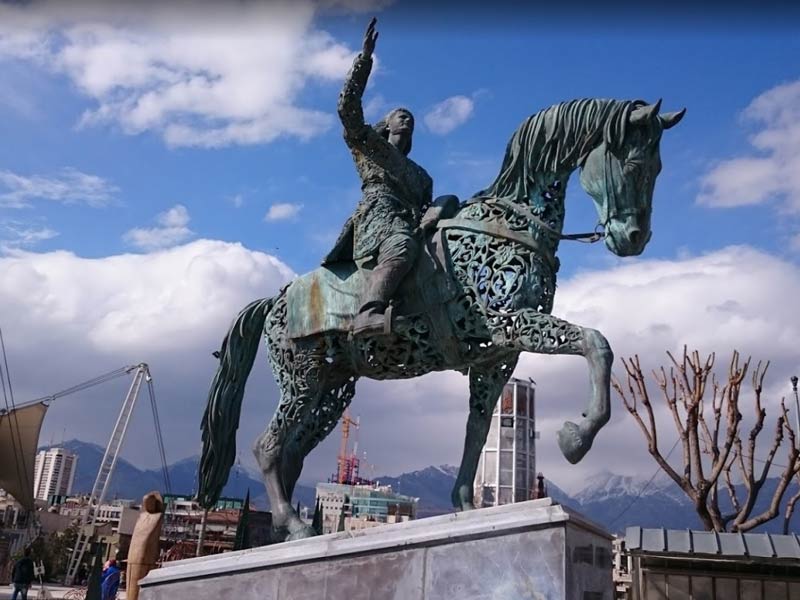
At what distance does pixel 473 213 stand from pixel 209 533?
1771 inches

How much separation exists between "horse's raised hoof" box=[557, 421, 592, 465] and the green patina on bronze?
0.03m

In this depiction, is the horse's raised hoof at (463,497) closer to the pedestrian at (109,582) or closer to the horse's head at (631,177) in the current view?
the horse's head at (631,177)

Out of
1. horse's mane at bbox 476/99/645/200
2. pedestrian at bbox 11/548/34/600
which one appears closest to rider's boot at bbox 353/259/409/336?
horse's mane at bbox 476/99/645/200

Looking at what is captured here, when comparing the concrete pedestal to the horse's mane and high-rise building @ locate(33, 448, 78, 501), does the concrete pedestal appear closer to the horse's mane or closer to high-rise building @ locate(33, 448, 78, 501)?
the horse's mane

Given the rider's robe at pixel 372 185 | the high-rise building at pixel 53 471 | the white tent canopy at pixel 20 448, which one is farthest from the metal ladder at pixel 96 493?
the high-rise building at pixel 53 471

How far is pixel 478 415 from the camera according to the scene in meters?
5.92

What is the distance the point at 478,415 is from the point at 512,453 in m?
37.4

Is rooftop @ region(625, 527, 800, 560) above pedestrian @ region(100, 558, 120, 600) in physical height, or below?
above

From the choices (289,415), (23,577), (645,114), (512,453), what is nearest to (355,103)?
(645,114)

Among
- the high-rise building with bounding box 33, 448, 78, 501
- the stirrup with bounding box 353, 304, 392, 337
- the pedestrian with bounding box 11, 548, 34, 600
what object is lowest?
the pedestrian with bounding box 11, 548, 34, 600

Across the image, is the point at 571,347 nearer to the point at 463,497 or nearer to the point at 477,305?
the point at 477,305

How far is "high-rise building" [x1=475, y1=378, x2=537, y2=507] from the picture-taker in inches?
1583

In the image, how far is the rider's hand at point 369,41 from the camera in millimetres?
5688

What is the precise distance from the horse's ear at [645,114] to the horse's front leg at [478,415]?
1948 mm
